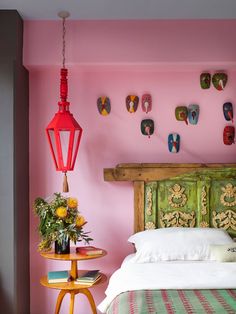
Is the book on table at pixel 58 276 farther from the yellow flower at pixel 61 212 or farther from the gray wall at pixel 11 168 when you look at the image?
the yellow flower at pixel 61 212

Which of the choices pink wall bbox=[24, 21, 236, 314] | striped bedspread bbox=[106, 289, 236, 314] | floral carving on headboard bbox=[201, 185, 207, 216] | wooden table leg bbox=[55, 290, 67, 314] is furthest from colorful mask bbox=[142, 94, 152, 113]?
striped bedspread bbox=[106, 289, 236, 314]

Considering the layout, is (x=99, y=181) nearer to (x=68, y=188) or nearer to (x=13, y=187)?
(x=68, y=188)

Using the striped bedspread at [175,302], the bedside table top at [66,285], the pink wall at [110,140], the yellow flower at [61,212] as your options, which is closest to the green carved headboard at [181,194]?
the pink wall at [110,140]

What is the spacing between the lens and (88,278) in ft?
12.4

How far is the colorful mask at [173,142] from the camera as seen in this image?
4.19 meters

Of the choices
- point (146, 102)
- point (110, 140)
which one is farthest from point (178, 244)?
point (146, 102)

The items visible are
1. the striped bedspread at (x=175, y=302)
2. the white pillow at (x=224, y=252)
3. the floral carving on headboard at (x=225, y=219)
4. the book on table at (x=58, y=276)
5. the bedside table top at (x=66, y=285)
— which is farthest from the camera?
the floral carving on headboard at (x=225, y=219)

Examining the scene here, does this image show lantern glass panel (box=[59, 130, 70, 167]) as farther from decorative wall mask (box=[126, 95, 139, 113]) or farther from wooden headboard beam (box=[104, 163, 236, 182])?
decorative wall mask (box=[126, 95, 139, 113])

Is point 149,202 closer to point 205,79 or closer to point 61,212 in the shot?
point 61,212

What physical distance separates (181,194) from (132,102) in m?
0.82

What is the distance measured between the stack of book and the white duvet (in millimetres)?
A: 280

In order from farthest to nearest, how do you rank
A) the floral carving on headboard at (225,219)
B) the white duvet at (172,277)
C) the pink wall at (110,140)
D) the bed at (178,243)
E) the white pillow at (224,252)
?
1. the pink wall at (110,140)
2. the floral carving on headboard at (225,219)
3. the white pillow at (224,252)
4. the white duvet at (172,277)
5. the bed at (178,243)

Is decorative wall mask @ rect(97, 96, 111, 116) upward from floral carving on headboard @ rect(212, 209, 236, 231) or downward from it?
upward

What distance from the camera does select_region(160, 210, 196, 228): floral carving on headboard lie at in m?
4.12
